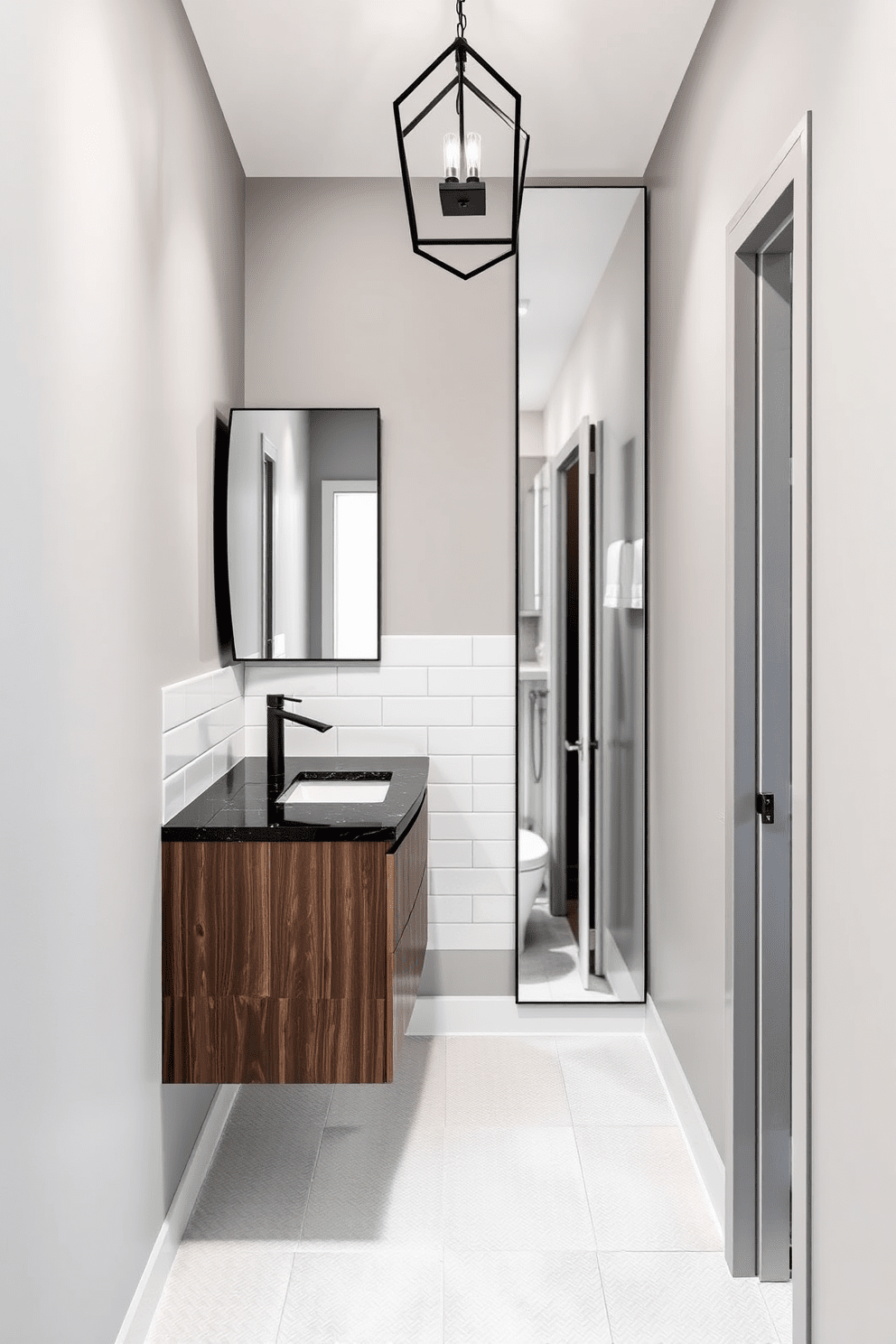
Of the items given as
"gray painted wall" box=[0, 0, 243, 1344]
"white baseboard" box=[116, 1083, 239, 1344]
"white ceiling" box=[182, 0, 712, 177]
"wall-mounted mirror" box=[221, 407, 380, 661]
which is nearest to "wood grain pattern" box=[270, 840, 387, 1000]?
"gray painted wall" box=[0, 0, 243, 1344]

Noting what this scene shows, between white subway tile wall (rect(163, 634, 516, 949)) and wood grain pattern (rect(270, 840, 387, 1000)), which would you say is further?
white subway tile wall (rect(163, 634, 516, 949))

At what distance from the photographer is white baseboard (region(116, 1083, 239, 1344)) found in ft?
6.08

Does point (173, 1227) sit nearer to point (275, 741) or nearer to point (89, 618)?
point (275, 741)

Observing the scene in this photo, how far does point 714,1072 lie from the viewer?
2320 mm

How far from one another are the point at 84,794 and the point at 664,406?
1935mm

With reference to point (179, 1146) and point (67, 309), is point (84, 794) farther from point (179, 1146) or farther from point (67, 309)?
point (179, 1146)

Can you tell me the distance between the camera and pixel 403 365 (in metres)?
3.21

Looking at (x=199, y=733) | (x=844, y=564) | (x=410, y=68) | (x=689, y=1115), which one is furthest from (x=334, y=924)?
(x=410, y=68)

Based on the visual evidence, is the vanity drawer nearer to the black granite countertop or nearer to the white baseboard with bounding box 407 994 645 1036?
the black granite countertop

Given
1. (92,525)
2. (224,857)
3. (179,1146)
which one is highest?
(92,525)

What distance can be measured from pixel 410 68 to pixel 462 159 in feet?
3.10

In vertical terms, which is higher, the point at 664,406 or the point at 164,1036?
the point at 664,406

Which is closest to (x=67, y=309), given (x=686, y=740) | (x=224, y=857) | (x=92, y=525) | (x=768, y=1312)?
(x=92, y=525)

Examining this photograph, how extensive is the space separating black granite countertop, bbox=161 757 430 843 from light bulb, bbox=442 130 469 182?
4.12 ft
